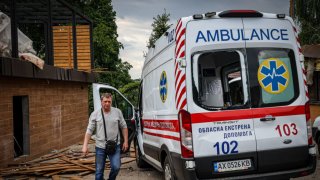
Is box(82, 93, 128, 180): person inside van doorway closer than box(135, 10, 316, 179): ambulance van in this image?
No

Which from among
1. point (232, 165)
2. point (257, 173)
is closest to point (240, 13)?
point (232, 165)

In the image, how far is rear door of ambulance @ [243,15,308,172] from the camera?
19.6 feet

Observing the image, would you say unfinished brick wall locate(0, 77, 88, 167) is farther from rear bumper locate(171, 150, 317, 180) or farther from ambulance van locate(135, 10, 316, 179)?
rear bumper locate(171, 150, 317, 180)

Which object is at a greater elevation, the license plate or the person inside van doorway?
the person inside van doorway

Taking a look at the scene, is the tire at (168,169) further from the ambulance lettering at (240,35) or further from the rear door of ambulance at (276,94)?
the ambulance lettering at (240,35)

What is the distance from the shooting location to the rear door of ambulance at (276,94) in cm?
598

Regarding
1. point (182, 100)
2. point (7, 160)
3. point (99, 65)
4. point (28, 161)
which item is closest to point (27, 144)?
point (28, 161)

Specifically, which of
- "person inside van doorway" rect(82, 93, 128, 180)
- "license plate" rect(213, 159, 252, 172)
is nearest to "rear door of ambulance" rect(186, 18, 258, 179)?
"license plate" rect(213, 159, 252, 172)

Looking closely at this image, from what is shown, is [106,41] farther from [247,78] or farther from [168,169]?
[247,78]

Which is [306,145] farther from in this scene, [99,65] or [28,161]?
[99,65]

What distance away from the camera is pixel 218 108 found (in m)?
5.89

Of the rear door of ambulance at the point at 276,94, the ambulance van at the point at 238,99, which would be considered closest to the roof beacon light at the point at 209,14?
the ambulance van at the point at 238,99

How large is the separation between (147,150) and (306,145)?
3.34 m

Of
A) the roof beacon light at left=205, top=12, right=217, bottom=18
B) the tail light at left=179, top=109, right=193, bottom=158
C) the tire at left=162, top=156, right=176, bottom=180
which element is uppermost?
the roof beacon light at left=205, top=12, right=217, bottom=18
